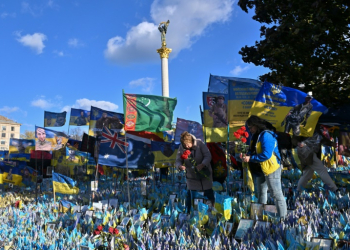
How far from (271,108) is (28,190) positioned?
9.58 meters

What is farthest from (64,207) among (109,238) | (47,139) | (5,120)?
(5,120)

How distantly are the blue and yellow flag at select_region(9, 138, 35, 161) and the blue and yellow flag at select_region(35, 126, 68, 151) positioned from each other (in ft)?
18.7

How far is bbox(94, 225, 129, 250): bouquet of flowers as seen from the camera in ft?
13.3

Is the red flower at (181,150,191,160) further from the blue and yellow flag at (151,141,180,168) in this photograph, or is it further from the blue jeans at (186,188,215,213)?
the blue and yellow flag at (151,141,180,168)

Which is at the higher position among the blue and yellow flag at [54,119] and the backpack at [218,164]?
the blue and yellow flag at [54,119]

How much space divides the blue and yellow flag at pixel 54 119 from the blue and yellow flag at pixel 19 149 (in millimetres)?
1512

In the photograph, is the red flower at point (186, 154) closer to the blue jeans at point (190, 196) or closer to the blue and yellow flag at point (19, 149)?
the blue jeans at point (190, 196)

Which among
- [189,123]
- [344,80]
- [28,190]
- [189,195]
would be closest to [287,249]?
[189,195]

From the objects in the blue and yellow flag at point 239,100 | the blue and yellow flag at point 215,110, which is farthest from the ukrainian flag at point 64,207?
the blue and yellow flag at point 239,100

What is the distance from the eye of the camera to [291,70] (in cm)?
1073

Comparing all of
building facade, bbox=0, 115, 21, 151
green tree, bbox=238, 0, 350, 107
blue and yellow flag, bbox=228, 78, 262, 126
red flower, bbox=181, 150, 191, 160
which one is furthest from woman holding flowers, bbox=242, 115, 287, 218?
building facade, bbox=0, 115, 21, 151

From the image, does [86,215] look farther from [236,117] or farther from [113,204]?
[236,117]

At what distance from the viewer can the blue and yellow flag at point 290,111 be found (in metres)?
6.21

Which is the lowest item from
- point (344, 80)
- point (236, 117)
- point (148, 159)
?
point (148, 159)
